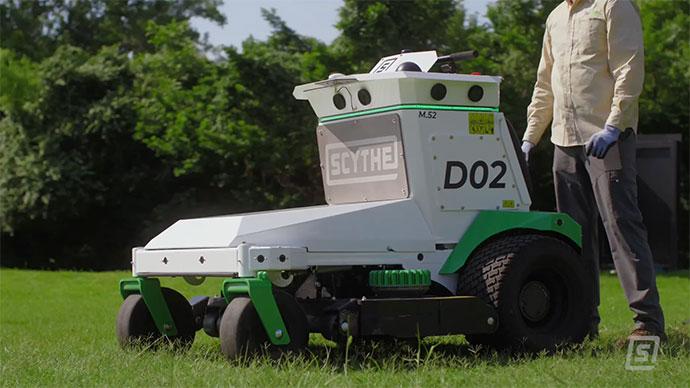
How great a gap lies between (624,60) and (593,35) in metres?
0.26

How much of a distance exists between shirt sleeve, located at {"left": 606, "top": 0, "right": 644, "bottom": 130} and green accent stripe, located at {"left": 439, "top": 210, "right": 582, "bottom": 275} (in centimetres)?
67

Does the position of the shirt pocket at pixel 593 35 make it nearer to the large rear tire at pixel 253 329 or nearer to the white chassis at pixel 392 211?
the white chassis at pixel 392 211

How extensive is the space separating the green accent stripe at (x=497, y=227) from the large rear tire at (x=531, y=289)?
63 mm

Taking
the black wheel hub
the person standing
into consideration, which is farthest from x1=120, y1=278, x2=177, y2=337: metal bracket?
the person standing

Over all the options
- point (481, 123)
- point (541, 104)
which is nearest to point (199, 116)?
point (541, 104)

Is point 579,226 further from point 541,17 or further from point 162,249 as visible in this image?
point 541,17

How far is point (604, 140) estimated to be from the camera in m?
5.71

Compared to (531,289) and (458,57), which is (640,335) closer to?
(531,289)

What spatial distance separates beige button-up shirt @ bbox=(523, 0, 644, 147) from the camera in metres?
5.83

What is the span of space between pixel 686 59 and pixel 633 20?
1619 cm

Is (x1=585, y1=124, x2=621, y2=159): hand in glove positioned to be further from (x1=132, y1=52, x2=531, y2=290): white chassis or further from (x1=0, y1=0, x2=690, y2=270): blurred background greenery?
(x1=0, y1=0, x2=690, y2=270): blurred background greenery

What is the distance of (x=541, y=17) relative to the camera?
20062mm

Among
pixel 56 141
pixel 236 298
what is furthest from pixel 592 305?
pixel 56 141

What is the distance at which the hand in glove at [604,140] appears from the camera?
570cm
